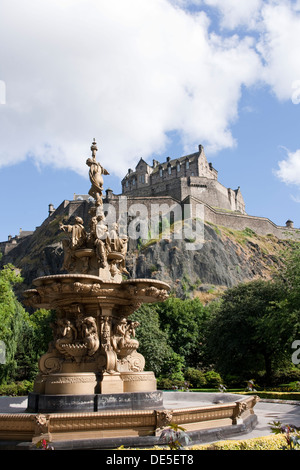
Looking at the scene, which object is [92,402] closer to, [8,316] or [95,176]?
[95,176]

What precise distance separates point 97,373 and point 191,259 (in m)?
61.9

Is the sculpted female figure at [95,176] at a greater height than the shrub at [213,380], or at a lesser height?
greater

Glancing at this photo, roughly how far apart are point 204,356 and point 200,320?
426 cm

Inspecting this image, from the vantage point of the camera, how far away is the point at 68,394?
9.25 meters

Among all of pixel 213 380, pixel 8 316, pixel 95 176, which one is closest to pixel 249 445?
pixel 95 176

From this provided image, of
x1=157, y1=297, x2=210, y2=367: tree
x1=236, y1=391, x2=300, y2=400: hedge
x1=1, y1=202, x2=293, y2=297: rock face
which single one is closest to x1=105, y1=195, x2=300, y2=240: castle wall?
x1=1, y1=202, x2=293, y2=297: rock face

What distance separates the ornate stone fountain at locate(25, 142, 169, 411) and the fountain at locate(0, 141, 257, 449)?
0.02m

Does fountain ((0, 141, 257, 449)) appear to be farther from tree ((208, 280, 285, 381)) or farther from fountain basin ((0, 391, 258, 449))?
tree ((208, 280, 285, 381))

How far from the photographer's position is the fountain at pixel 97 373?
7.75 meters

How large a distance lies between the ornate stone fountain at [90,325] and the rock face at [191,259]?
169 ft

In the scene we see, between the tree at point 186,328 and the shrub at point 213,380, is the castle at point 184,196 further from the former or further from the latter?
the shrub at point 213,380

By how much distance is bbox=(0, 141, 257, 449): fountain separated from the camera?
7.75 m

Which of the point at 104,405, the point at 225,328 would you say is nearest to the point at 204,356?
the point at 225,328

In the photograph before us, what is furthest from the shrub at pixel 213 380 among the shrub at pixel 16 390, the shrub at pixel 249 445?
the shrub at pixel 249 445
